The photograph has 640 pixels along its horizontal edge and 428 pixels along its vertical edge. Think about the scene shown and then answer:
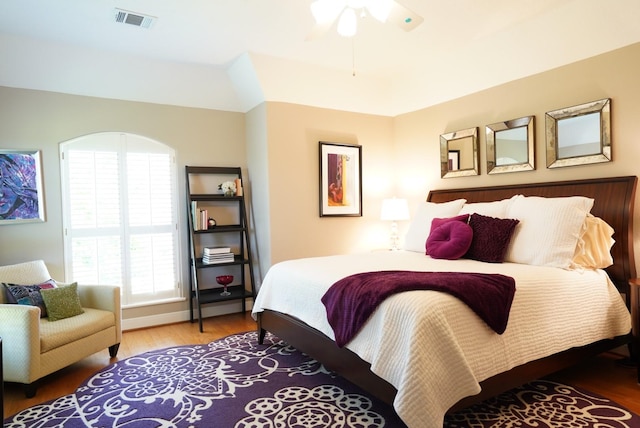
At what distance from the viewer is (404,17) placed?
8.37 feet

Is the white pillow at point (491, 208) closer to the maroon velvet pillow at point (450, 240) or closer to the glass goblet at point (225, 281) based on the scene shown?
the maroon velvet pillow at point (450, 240)

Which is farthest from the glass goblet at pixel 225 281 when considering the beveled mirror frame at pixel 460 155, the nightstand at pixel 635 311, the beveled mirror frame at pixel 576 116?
the nightstand at pixel 635 311

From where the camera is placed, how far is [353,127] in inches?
196

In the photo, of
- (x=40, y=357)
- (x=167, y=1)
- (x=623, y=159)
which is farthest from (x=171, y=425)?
(x=623, y=159)

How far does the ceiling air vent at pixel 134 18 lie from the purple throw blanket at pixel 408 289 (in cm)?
262

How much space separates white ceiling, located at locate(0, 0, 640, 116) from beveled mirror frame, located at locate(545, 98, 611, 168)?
1.38ft

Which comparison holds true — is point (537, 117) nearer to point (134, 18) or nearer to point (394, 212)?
Result: point (394, 212)

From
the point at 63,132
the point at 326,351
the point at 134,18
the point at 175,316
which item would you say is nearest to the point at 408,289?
the point at 326,351

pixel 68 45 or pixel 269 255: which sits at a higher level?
pixel 68 45

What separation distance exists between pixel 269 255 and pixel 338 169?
132 cm

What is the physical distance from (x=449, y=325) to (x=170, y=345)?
2.67 m

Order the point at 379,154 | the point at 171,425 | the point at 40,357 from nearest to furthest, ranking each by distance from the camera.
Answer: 1. the point at 171,425
2. the point at 40,357
3. the point at 379,154

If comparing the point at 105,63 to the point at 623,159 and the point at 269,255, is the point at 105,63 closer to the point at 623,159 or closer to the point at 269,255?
the point at 269,255

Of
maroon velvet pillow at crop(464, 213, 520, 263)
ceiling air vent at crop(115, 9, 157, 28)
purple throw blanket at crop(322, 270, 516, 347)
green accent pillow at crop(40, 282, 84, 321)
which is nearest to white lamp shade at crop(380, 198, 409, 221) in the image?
maroon velvet pillow at crop(464, 213, 520, 263)
